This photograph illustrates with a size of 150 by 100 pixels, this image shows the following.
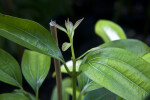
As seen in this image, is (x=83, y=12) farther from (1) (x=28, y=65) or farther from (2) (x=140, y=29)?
(1) (x=28, y=65)

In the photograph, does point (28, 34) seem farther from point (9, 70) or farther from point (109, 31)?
point (109, 31)

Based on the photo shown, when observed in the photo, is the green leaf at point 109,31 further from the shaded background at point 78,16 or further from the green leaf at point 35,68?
the shaded background at point 78,16

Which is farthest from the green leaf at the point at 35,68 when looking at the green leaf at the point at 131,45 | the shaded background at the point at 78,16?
the shaded background at the point at 78,16

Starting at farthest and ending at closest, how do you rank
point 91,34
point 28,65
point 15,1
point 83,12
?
point 83,12, point 91,34, point 15,1, point 28,65

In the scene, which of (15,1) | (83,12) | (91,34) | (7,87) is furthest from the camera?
(83,12)

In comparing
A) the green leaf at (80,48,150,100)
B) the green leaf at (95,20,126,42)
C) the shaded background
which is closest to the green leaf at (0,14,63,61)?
the green leaf at (80,48,150,100)

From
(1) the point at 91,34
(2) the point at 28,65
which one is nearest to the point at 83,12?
(1) the point at 91,34

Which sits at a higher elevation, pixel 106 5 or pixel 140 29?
pixel 106 5
